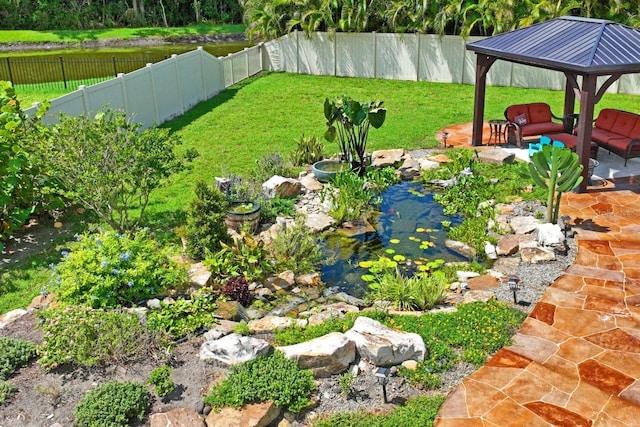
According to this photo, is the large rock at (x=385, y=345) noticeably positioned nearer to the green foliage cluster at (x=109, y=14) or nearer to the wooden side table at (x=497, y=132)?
the wooden side table at (x=497, y=132)

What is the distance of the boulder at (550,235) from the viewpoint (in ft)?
29.9

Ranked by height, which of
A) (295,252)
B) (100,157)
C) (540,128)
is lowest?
(295,252)

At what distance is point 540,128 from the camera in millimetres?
14453

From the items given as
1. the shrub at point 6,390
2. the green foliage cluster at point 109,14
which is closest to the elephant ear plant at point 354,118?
the shrub at point 6,390

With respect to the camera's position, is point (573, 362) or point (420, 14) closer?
point (573, 362)

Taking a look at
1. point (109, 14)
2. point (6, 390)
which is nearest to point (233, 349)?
point (6, 390)

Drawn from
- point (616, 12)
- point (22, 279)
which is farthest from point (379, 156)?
point (616, 12)

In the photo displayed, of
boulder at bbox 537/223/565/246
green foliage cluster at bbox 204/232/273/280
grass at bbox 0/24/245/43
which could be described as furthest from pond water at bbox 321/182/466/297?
grass at bbox 0/24/245/43

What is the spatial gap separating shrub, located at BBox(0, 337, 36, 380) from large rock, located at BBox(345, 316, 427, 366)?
3.33 m

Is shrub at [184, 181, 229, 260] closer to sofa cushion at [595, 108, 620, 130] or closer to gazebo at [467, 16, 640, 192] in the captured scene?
gazebo at [467, 16, 640, 192]

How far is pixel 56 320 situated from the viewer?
6.97 m

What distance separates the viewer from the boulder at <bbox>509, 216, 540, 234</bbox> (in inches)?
385

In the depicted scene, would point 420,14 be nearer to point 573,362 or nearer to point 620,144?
point 620,144

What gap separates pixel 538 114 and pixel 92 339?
1162 centimetres
